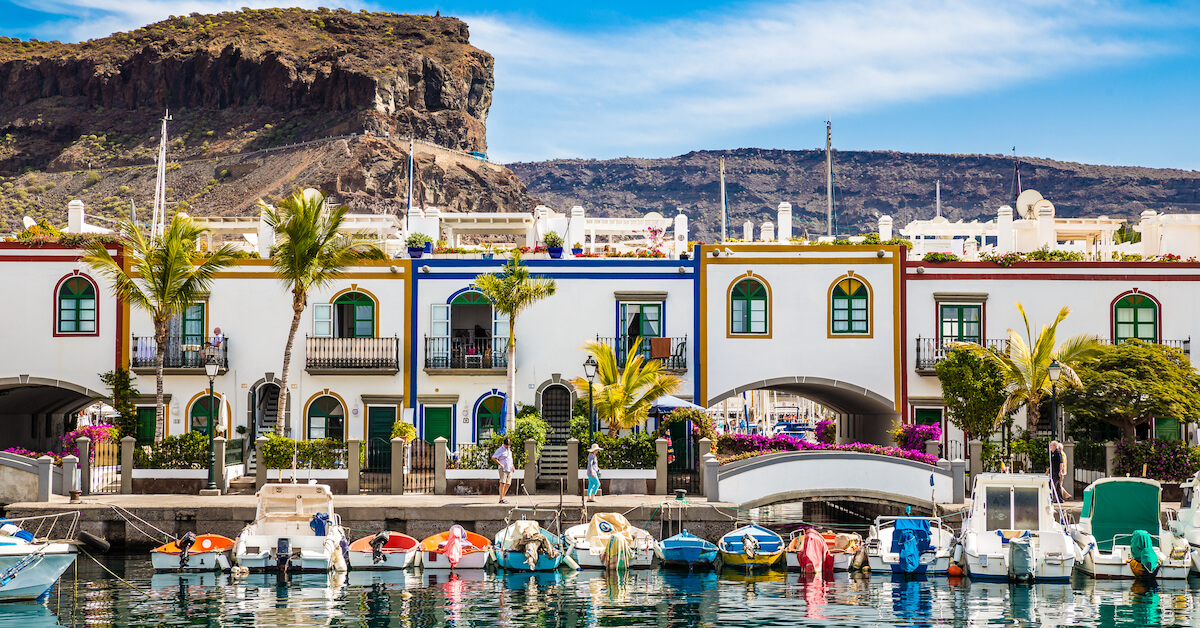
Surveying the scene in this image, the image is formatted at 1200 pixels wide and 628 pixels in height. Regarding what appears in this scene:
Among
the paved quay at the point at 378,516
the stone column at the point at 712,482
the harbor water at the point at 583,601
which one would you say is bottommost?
the harbor water at the point at 583,601

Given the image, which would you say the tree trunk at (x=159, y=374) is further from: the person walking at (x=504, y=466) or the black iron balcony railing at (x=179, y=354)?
the person walking at (x=504, y=466)

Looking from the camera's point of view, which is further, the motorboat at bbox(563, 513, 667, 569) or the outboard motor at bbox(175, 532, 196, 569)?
the motorboat at bbox(563, 513, 667, 569)

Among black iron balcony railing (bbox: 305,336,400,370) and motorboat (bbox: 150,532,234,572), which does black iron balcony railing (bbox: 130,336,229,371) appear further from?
motorboat (bbox: 150,532,234,572)

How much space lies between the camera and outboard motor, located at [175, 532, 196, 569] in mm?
26375

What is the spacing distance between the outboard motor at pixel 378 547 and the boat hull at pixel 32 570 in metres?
6.12

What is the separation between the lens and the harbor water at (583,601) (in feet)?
72.0

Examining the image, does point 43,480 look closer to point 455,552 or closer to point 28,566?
point 28,566

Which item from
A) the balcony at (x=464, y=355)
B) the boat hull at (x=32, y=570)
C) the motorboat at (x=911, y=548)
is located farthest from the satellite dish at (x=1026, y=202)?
the boat hull at (x=32, y=570)

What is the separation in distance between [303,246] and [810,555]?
15.5 meters

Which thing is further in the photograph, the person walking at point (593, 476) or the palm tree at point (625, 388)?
the palm tree at point (625, 388)

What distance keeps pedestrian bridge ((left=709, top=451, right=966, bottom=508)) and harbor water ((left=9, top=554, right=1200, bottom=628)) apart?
10.8 ft

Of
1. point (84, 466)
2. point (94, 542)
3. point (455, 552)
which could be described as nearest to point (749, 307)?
point (455, 552)

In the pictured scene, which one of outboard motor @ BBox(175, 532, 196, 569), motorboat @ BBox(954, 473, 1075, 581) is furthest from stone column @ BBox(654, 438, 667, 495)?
outboard motor @ BBox(175, 532, 196, 569)

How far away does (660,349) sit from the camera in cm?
3628
